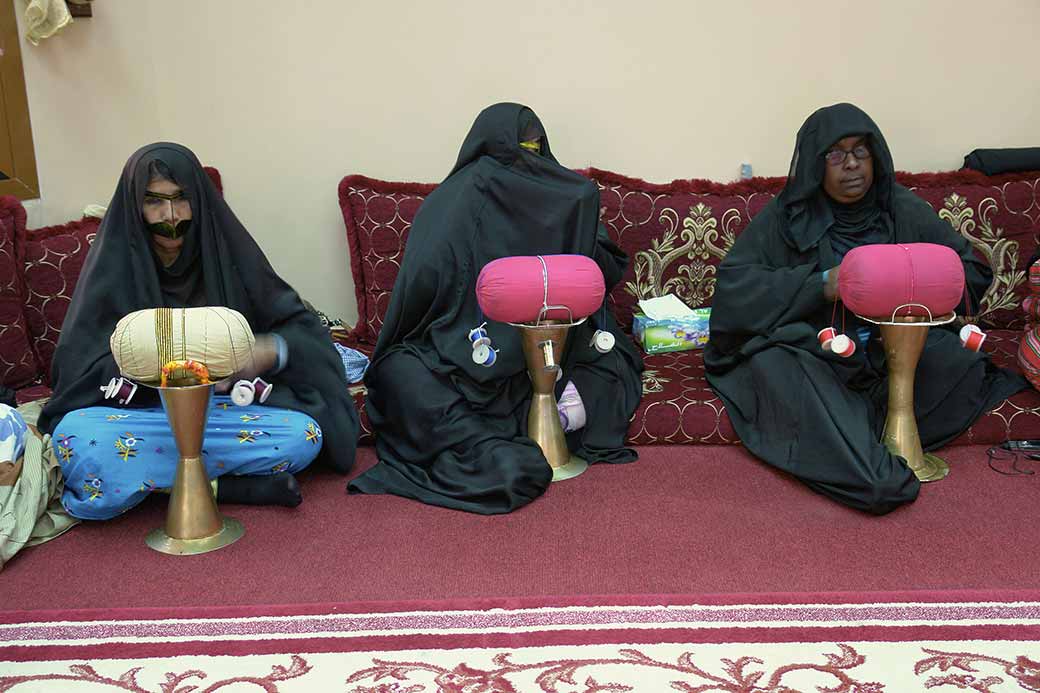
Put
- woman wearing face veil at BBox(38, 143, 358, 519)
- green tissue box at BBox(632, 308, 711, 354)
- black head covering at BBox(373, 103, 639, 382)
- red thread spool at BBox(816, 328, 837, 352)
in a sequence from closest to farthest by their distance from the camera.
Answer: woman wearing face veil at BBox(38, 143, 358, 519) → red thread spool at BBox(816, 328, 837, 352) → black head covering at BBox(373, 103, 639, 382) → green tissue box at BBox(632, 308, 711, 354)

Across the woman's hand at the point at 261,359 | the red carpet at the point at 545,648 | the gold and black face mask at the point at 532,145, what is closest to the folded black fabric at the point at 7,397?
the woman's hand at the point at 261,359

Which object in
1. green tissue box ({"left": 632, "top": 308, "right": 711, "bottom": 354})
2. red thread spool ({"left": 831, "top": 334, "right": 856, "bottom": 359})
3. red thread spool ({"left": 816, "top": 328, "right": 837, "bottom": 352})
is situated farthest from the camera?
green tissue box ({"left": 632, "top": 308, "right": 711, "bottom": 354})

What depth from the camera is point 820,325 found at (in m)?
3.62

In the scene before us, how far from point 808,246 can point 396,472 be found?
1.66 metres

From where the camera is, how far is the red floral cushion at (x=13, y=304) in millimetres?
3791

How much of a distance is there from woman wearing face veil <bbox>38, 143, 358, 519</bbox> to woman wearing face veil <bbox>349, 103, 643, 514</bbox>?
0.30 meters

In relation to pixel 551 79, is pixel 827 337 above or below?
below

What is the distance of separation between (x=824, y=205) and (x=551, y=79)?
1.46m

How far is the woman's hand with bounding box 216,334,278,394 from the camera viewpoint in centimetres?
313

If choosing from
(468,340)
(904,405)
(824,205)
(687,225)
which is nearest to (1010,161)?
(824,205)

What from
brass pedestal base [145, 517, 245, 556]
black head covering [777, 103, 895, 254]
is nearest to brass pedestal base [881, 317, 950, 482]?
black head covering [777, 103, 895, 254]

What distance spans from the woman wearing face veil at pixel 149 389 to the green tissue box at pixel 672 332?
1.44 metres

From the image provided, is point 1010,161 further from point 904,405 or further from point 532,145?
point 532,145

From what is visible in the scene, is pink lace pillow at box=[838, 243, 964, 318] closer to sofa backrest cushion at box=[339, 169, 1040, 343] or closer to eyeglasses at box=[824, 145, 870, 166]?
eyeglasses at box=[824, 145, 870, 166]
